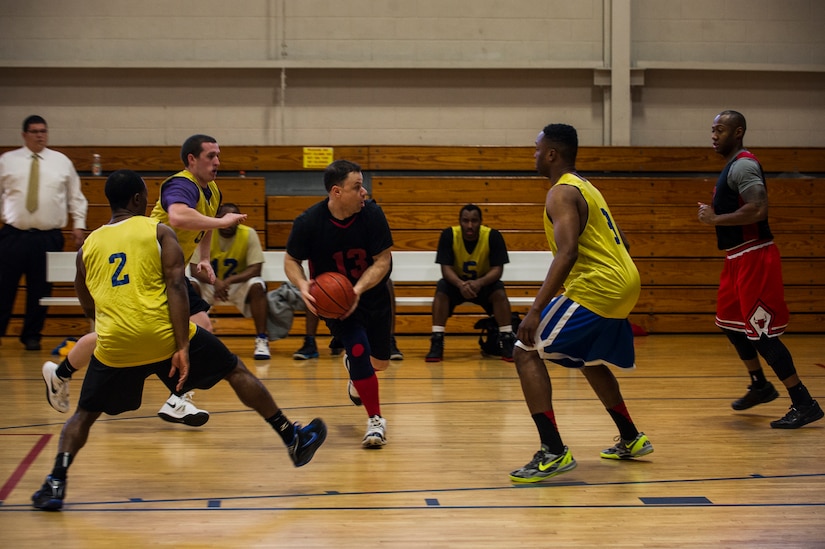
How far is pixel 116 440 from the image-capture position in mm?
5027

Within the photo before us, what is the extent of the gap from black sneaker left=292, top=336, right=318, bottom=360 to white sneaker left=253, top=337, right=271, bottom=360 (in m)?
0.26

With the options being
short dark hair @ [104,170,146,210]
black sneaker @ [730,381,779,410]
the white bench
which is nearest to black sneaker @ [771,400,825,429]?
black sneaker @ [730,381,779,410]

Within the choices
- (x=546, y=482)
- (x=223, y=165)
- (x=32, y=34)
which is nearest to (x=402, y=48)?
(x=223, y=165)

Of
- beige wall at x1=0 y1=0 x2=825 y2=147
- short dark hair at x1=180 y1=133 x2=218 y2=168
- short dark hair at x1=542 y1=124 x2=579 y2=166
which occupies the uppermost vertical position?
beige wall at x1=0 y1=0 x2=825 y2=147

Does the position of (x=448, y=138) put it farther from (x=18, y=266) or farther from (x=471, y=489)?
(x=471, y=489)

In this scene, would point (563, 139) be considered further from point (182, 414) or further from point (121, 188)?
point (182, 414)

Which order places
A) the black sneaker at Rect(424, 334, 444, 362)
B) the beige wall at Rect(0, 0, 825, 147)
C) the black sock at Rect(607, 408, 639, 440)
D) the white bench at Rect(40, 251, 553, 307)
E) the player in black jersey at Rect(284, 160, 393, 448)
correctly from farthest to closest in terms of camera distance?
the beige wall at Rect(0, 0, 825, 147)
the white bench at Rect(40, 251, 553, 307)
the black sneaker at Rect(424, 334, 444, 362)
the player in black jersey at Rect(284, 160, 393, 448)
the black sock at Rect(607, 408, 639, 440)

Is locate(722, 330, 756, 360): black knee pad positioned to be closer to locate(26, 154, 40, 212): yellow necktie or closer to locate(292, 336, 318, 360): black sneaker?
locate(292, 336, 318, 360): black sneaker

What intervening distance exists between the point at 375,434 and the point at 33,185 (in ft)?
16.9

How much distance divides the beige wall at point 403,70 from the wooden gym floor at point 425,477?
4.39 meters

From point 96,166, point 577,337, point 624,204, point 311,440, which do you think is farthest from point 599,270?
point 96,166

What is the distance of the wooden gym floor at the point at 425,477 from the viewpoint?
3402mm

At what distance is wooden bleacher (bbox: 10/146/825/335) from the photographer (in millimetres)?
9859

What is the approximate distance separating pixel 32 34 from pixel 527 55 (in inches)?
221
